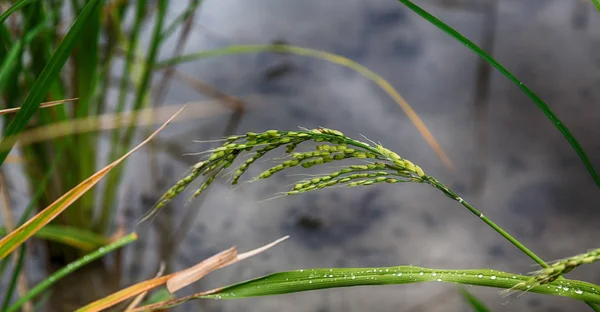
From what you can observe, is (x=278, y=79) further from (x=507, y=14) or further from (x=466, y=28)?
(x=507, y=14)

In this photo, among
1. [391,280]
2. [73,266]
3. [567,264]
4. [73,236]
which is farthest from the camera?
[73,236]

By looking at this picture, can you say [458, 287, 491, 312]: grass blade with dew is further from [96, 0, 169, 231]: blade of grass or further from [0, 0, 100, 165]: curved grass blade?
[96, 0, 169, 231]: blade of grass

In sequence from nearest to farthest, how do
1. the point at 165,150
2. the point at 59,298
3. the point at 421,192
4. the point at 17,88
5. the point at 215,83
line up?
the point at 17,88
the point at 59,298
the point at 421,192
the point at 165,150
the point at 215,83

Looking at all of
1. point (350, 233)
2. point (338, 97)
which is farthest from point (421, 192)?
point (338, 97)

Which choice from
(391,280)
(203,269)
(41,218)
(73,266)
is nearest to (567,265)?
(391,280)

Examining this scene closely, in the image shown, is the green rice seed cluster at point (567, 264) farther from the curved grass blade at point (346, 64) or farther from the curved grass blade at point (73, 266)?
the curved grass blade at point (346, 64)

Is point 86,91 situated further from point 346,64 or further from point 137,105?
point 346,64

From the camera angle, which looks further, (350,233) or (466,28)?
(466,28)

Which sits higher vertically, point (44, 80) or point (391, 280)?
→ point (44, 80)
